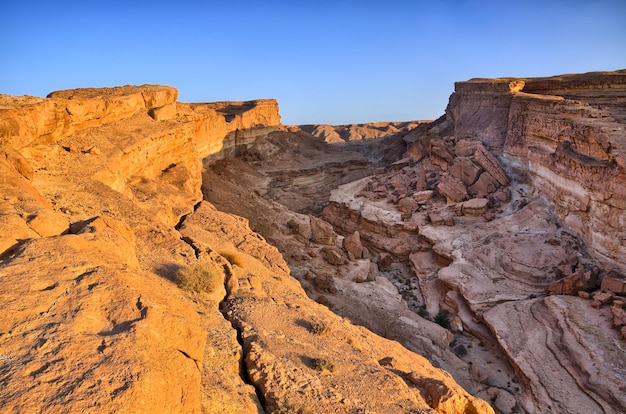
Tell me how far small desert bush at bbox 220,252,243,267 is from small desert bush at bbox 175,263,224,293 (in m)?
1.70

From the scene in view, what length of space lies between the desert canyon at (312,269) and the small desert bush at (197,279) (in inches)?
1.4

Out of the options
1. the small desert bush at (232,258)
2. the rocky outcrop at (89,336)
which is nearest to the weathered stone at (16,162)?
the rocky outcrop at (89,336)

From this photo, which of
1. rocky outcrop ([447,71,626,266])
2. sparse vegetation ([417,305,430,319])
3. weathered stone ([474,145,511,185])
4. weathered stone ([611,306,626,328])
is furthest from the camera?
weathered stone ([474,145,511,185])

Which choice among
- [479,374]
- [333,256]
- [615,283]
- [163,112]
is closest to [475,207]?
[333,256]

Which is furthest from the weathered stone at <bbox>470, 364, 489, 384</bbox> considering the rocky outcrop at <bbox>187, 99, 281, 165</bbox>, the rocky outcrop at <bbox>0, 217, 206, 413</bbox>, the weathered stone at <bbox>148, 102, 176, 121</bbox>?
the rocky outcrop at <bbox>187, 99, 281, 165</bbox>

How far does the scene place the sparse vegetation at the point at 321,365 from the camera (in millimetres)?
5746

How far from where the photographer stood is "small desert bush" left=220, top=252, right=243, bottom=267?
30.7 feet

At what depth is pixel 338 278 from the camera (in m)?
16.0

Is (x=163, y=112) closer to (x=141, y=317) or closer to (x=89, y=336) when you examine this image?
(x=141, y=317)

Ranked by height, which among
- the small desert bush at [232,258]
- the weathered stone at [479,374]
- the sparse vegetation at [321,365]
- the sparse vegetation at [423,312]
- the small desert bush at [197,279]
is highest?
the small desert bush at [197,279]

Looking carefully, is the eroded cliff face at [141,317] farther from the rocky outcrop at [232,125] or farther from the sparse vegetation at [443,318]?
the rocky outcrop at [232,125]

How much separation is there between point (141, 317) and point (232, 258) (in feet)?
15.4

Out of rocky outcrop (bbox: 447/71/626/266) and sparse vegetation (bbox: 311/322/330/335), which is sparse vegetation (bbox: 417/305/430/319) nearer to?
rocky outcrop (bbox: 447/71/626/266)

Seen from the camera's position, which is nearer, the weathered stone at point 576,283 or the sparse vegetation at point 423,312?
the weathered stone at point 576,283
